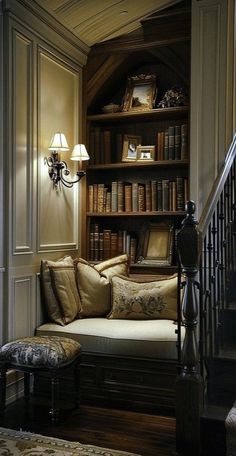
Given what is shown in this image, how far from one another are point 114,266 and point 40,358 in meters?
1.22

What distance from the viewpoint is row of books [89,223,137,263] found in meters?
4.36

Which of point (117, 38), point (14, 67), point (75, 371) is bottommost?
point (75, 371)

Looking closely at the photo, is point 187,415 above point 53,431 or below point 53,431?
above

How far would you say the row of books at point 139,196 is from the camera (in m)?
4.13

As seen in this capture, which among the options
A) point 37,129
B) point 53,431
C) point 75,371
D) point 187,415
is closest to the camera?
point 187,415

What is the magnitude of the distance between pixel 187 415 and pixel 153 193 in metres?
2.30

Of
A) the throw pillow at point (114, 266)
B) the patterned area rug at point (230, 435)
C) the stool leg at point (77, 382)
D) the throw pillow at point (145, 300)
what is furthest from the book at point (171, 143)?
the patterned area rug at point (230, 435)

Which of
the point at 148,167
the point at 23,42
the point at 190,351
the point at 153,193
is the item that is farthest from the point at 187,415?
the point at 23,42

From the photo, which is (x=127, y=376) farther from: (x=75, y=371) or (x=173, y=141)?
(x=173, y=141)

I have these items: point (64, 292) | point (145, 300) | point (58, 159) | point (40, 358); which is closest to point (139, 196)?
point (58, 159)

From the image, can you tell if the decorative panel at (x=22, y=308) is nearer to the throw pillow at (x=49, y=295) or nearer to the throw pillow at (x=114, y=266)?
the throw pillow at (x=49, y=295)

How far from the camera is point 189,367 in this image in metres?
2.35

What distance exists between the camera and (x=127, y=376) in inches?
133

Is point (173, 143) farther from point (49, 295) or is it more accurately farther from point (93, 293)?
point (49, 295)
